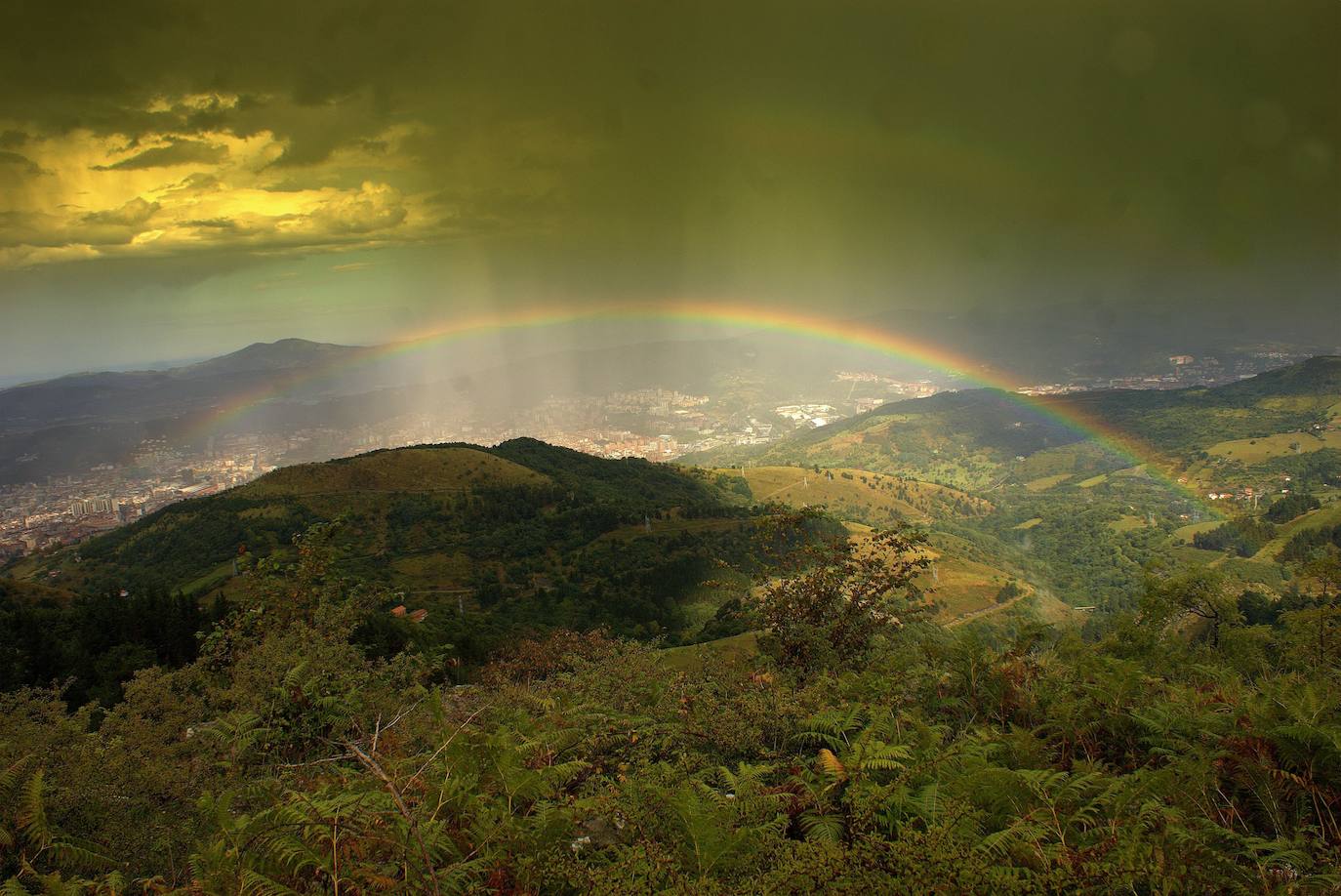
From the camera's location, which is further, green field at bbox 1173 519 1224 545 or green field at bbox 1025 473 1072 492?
green field at bbox 1025 473 1072 492

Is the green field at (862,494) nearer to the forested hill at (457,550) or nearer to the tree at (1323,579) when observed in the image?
the forested hill at (457,550)

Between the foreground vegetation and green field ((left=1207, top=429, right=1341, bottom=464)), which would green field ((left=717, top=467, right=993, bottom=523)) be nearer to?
green field ((left=1207, top=429, right=1341, bottom=464))

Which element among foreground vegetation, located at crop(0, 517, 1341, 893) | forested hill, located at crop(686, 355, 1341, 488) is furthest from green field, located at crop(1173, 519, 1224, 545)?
foreground vegetation, located at crop(0, 517, 1341, 893)

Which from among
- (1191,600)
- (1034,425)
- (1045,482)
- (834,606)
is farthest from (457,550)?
(1034,425)

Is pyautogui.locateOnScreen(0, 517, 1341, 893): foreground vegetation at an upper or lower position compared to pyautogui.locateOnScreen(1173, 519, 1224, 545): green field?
upper

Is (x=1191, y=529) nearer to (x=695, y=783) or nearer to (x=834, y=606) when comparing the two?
(x=834, y=606)

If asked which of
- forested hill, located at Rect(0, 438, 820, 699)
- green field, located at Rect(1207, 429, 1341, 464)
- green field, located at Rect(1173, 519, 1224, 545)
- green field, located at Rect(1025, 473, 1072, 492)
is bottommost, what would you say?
green field, located at Rect(1025, 473, 1072, 492)
